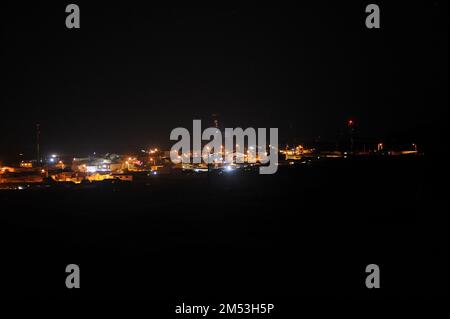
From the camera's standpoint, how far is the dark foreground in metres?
3.37

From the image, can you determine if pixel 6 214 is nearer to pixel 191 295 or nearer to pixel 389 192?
pixel 191 295

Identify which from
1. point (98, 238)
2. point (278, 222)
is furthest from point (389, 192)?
point (98, 238)

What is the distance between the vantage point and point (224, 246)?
14.3 ft

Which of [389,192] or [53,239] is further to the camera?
[389,192]

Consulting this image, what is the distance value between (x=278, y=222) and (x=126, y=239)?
2.15m

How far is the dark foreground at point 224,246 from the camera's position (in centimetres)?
337

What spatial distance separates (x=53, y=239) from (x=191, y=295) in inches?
87.7

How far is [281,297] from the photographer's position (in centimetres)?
324

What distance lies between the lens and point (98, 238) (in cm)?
466

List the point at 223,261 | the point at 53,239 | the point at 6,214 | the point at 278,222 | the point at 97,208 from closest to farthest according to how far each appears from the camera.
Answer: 1. the point at 223,261
2. the point at 53,239
3. the point at 278,222
4. the point at 6,214
5. the point at 97,208
